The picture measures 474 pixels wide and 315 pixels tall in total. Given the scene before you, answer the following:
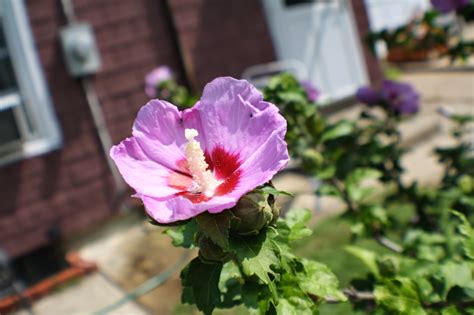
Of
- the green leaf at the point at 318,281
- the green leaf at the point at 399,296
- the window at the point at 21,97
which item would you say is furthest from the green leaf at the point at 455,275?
the window at the point at 21,97

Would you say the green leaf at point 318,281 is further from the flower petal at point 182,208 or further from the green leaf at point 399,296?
the flower petal at point 182,208

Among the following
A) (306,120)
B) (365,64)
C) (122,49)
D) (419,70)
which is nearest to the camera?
(306,120)

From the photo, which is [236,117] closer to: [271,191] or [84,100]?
[271,191]

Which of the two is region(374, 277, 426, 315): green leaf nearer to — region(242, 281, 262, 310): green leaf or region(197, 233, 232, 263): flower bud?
region(242, 281, 262, 310): green leaf

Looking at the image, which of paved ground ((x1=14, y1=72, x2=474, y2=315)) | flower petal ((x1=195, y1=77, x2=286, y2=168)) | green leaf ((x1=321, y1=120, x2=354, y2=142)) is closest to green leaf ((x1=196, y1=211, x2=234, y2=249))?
flower petal ((x1=195, y1=77, x2=286, y2=168))

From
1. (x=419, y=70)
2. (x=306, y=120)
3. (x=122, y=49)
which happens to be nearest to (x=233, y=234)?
(x=306, y=120)

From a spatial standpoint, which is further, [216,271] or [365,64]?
[365,64]

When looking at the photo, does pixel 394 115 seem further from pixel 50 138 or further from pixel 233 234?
pixel 50 138
